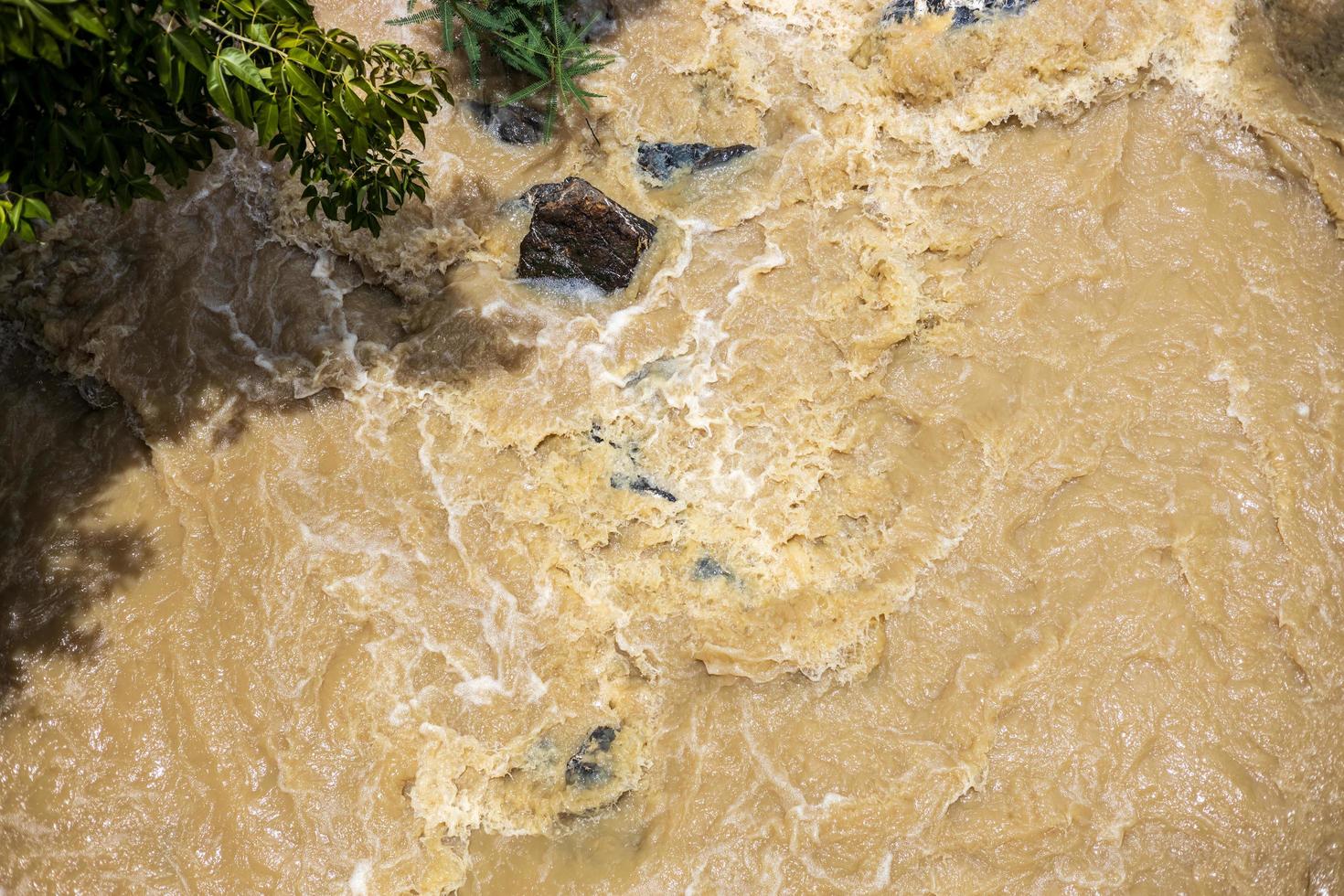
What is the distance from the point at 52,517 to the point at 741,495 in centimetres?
624

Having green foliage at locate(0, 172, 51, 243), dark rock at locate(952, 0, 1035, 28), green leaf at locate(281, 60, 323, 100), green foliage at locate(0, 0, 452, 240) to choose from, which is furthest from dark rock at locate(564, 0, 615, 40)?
green foliage at locate(0, 172, 51, 243)

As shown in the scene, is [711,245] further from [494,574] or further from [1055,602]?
[1055,602]

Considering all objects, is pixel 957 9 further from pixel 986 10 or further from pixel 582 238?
pixel 582 238

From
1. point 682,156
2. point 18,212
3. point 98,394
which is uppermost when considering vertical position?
point 18,212

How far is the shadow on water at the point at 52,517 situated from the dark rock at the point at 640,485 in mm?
4223

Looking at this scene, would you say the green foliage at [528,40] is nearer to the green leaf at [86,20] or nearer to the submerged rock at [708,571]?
the submerged rock at [708,571]

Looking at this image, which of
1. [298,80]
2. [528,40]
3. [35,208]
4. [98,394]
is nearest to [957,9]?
[528,40]

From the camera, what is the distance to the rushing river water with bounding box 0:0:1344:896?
6.88 m

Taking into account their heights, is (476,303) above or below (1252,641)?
below

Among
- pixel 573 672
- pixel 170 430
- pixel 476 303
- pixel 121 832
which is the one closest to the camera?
pixel 121 832

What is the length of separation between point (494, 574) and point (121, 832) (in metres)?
3.52

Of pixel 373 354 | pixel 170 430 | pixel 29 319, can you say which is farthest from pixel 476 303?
pixel 29 319

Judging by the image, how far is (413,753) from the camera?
706 centimetres

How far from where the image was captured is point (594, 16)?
9492 millimetres
